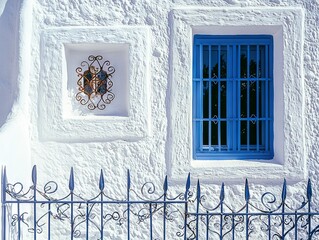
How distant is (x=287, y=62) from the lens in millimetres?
5988

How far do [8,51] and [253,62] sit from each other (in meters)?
2.40

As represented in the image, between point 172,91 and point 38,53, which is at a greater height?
point 38,53

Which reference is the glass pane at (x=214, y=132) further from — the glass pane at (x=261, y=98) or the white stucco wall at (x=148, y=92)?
the glass pane at (x=261, y=98)

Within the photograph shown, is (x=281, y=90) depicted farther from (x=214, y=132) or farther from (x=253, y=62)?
(x=214, y=132)

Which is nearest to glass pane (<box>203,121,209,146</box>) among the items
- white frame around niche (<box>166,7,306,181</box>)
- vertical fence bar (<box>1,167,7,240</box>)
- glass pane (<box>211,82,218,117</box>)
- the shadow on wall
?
glass pane (<box>211,82,218,117</box>)

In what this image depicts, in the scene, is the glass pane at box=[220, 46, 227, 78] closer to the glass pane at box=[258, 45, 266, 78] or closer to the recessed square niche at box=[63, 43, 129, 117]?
→ the glass pane at box=[258, 45, 266, 78]

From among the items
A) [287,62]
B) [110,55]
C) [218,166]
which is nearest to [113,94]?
[110,55]

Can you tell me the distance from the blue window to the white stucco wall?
7.6 inches

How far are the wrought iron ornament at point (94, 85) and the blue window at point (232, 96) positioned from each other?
0.85m

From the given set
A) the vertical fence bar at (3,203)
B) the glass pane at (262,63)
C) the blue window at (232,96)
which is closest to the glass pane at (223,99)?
the blue window at (232,96)

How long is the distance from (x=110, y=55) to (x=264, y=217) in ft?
7.10

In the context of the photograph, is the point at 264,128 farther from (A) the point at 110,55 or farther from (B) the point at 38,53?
(B) the point at 38,53

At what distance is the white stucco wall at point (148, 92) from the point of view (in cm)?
594

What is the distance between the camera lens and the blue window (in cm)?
616
